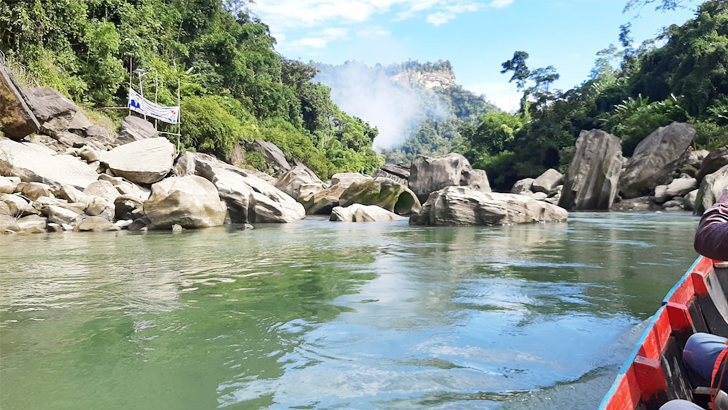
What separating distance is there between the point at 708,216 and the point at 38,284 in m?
5.89

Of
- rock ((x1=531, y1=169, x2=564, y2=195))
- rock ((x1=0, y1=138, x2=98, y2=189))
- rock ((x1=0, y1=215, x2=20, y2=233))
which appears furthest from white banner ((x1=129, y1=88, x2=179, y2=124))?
rock ((x1=531, y1=169, x2=564, y2=195))

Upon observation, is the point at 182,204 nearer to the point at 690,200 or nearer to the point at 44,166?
the point at 44,166

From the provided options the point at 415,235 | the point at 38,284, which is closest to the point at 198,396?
the point at 38,284

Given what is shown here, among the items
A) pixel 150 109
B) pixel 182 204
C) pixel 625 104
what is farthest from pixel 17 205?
pixel 625 104

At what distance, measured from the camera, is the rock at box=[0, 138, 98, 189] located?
11664mm

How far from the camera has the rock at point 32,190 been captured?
10.8 m

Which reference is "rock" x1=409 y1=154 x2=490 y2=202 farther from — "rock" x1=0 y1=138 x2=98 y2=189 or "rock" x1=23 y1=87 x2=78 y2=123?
"rock" x1=23 y1=87 x2=78 y2=123

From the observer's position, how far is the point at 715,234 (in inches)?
76.4

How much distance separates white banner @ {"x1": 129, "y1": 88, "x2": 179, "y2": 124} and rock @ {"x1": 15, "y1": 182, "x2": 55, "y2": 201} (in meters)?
7.07

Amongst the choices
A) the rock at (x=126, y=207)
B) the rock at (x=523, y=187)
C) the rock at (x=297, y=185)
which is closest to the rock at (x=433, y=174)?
the rock at (x=297, y=185)

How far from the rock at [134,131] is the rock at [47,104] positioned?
2212 mm

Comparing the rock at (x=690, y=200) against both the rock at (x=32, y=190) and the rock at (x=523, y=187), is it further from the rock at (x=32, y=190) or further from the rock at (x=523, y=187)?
the rock at (x=32, y=190)

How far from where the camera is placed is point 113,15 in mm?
21406

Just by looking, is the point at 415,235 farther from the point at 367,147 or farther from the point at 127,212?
the point at 367,147
